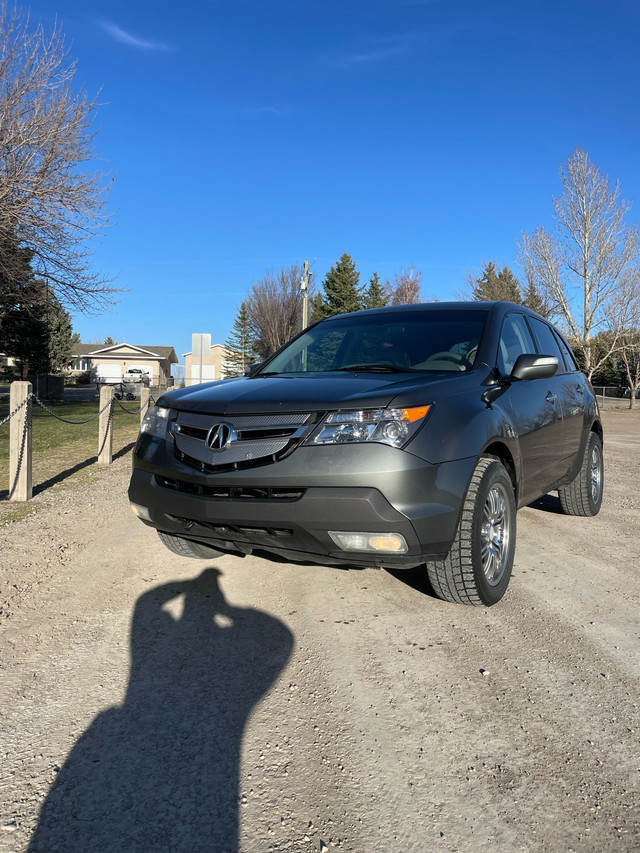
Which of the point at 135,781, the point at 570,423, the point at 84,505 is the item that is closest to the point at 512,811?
the point at 135,781

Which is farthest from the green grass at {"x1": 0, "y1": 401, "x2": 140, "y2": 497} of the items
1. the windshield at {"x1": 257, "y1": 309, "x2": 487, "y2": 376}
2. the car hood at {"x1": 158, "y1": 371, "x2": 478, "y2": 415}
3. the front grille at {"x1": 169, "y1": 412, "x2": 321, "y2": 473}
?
the front grille at {"x1": 169, "y1": 412, "x2": 321, "y2": 473}

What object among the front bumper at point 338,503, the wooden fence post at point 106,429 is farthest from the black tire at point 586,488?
the wooden fence post at point 106,429

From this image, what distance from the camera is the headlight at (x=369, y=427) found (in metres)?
2.75

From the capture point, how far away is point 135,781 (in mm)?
1916

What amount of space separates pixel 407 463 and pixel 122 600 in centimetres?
190

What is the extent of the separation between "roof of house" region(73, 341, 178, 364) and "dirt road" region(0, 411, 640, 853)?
204ft

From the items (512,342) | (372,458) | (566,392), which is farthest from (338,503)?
(566,392)

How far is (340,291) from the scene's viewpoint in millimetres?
48312

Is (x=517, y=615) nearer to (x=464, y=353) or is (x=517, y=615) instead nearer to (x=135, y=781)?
(x=464, y=353)

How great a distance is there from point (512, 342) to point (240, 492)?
2369 mm

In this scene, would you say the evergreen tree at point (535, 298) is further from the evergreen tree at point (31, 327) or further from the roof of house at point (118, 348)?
the roof of house at point (118, 348)

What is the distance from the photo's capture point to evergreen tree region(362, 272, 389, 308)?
49562mm

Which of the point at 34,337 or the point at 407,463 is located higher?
the point at 34,337

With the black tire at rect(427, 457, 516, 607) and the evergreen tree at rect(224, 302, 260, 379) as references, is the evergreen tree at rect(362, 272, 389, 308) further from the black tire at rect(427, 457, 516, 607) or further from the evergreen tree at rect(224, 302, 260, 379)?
the black tire at rect(427, 457, 516, 607)
